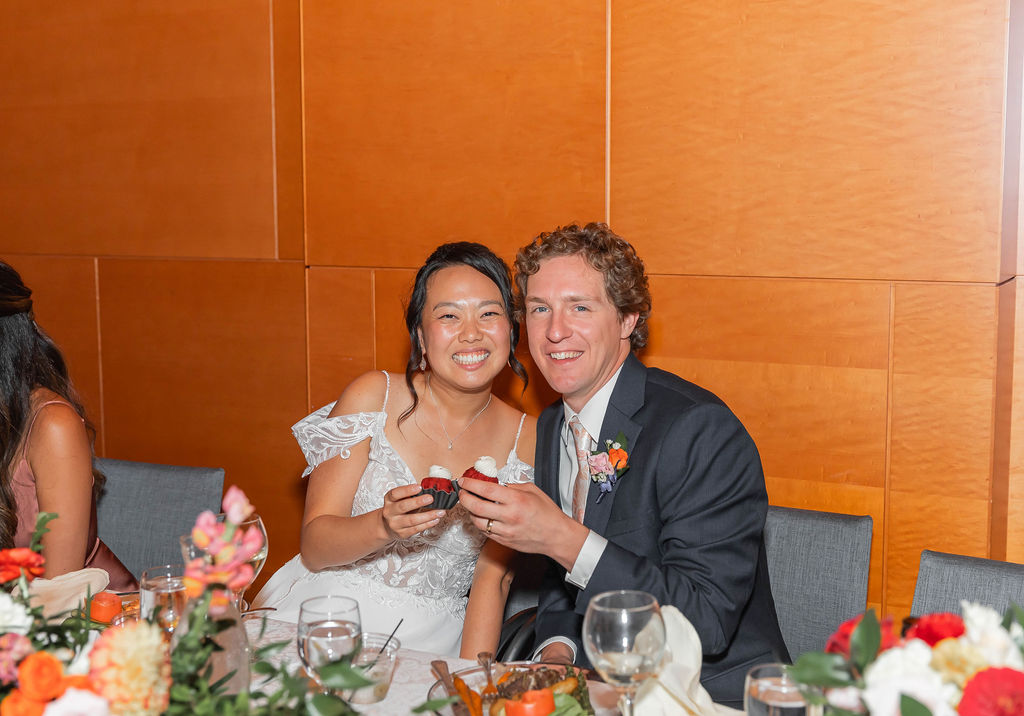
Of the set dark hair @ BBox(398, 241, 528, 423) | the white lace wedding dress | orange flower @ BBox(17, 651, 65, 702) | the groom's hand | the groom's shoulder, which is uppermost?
dark hair @ BBox(398, 241, 528, 423)

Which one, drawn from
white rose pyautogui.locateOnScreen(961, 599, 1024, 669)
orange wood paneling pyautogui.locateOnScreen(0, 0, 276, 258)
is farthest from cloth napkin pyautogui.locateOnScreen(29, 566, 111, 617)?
orange wood paneling pyautogui.locateOnScreen(0, 0, 276, 258)

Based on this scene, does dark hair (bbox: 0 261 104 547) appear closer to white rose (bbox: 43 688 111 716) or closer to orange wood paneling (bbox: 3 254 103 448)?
orange wood paneling (bbox: 3 254 103 448)

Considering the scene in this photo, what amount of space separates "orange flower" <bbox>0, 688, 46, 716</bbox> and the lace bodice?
6.06 feet

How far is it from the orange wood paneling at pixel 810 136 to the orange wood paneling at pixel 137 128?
151 centimetres

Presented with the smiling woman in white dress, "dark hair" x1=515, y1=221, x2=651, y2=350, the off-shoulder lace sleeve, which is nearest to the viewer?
"dark hair" x1=515, y1=221, x2=651, y2=350

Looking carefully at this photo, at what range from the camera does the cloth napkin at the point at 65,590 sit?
1.92 meters

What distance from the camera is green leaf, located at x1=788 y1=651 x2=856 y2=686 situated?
1.00 metres

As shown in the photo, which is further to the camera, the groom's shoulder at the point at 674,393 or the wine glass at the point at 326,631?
the groom's shoulder at the point at 674,393

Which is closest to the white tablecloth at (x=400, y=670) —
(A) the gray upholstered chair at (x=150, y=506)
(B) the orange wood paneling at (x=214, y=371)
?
(A) the gray upholstered chair at (x=150, y=506)

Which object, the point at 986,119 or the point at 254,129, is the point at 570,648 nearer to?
the point at 986,119

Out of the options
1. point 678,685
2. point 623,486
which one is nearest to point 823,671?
point 678,685

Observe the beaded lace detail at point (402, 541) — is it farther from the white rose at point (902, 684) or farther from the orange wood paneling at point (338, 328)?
the white rose at point (902, 684)

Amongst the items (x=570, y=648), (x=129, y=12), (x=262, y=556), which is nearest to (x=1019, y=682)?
(x=262, y=556)

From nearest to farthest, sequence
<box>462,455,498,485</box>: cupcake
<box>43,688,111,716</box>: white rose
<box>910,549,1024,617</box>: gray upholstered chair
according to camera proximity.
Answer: <box>43,688,111,716</box>: white rose → <box>910,549,1024,617</box>: gray upholstered chair → <box>462,455,498,485</box>: cupcake
